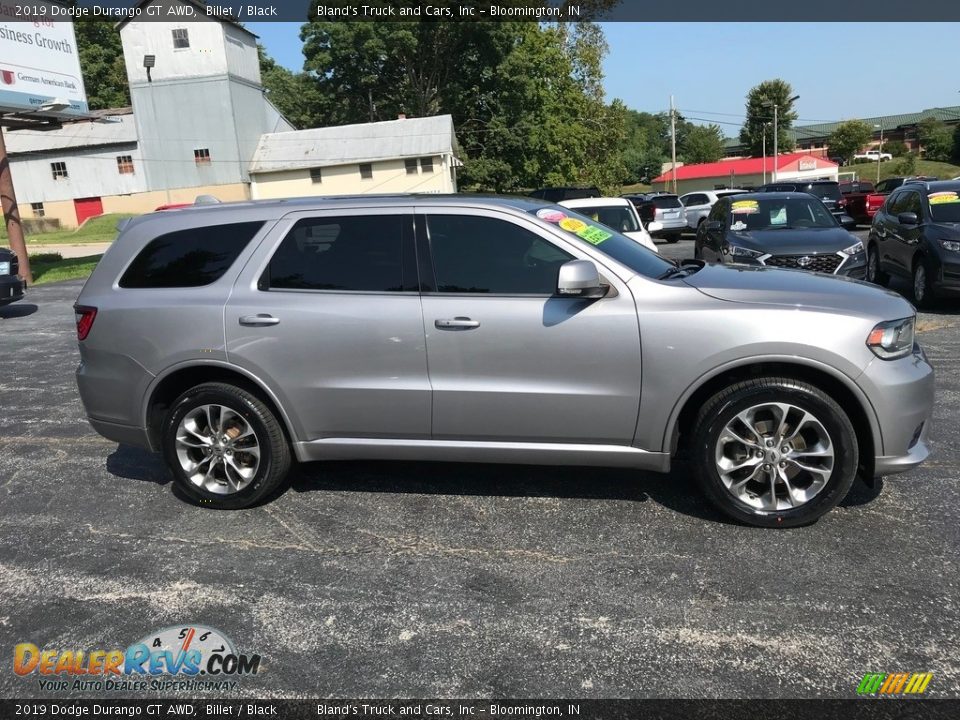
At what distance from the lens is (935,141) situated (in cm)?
8519

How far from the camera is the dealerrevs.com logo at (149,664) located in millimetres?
2986

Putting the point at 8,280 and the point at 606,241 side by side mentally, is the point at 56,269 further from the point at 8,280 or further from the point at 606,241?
the point at 606,241

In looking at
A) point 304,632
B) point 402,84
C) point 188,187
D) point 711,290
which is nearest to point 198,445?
point 304,632

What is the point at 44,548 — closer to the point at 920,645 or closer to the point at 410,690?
the point at 410,690

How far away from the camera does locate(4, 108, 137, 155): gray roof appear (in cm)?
4614

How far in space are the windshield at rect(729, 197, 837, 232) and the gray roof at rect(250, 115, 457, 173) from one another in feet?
Answer: 109

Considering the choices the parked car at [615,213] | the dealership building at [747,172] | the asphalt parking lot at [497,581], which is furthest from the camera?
the dealership building at [747,172]

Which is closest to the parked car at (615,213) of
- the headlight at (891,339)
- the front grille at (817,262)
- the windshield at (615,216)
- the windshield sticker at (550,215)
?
the windshield at (615,216)

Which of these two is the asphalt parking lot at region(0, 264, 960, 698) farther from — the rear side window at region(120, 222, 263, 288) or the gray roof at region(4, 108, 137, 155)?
the gray roof at region(4, 108, 137, 155)

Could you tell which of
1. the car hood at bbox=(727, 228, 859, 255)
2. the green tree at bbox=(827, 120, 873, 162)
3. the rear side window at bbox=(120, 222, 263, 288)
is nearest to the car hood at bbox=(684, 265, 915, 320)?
the rear side window at bbox=(120, 222, 263, 288)

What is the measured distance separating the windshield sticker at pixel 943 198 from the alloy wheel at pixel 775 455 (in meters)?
7.94

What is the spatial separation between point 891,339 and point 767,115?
102448 mm

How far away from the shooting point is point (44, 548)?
416 centimetres

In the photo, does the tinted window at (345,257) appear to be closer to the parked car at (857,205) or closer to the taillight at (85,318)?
the taillight at (85,318)
